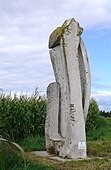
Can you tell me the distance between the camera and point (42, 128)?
1400cm

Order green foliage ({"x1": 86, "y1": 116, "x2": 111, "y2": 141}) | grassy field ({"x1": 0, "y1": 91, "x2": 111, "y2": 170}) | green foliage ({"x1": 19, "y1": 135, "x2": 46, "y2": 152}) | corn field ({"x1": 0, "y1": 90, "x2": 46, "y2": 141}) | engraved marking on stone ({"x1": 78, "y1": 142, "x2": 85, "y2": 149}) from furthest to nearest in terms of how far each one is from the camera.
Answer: green foliage ({"x1": 86, "y1": 116, "x2": 111, "y2": 141}) → corn field ({"x1": 0, "y1": 90, "x2": 46, "y2": 141}) → green foliage ({"x1": 19, "y1": 135, "x2": 46, "y2": 152}) → grassy field ({"x1": 0, "y1": 91, "x2": 111, "y2": 170}) → engraved marking on stone ({"x1": 78, "y1": 142, "x2": 85, "y2": 149})

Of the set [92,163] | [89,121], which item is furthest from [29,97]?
[92,163]

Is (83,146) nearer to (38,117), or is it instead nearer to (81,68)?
(81,68)

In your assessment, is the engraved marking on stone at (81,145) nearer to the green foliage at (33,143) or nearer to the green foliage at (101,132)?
the green foliage at (33,143)

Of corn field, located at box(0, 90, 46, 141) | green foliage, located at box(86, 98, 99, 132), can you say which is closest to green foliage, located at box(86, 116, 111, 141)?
green foliage, located at box(86, 98, 99, 132)

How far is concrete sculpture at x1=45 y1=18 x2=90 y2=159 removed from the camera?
868cm

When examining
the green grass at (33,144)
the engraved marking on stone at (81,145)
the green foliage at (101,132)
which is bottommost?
the engraved marking on stone at (81,145)

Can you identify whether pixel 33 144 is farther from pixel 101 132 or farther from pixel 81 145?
pixel 101 132

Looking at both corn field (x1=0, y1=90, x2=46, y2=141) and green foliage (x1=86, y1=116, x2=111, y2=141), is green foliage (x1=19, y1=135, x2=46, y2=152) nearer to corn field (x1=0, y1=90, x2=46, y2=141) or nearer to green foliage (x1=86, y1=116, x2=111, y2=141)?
corn field (x1=0, y1=90, x2=46, y2=141)

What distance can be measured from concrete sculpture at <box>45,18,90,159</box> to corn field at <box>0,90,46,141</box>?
3.37 meters

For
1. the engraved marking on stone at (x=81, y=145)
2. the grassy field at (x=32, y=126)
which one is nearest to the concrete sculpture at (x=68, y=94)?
the engraved marking on stone at (x=81, y=145)

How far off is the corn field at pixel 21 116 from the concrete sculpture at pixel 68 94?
11.1ft

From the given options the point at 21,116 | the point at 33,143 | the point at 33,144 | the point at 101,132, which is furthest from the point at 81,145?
the point at 101,132

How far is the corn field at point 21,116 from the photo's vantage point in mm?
13125
